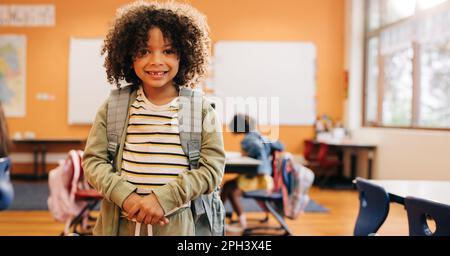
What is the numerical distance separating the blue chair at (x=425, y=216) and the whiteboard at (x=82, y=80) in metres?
5.33

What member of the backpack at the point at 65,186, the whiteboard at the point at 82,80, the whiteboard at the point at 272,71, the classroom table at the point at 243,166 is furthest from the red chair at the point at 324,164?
the backpack at the point at 65,186

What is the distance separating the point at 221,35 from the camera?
20.3 feet

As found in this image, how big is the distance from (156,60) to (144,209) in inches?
11.8

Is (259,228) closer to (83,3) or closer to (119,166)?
(119,166)

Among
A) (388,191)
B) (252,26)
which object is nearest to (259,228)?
(388,191)

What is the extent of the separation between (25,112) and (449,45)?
547cm

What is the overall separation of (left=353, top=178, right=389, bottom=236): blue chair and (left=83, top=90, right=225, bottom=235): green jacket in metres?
0.84

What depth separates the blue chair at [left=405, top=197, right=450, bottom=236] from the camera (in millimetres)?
1126

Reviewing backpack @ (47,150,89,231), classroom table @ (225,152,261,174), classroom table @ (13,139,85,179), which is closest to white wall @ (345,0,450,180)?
classroom table @ (225,152,261,174)

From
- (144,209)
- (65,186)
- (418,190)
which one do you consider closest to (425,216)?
(418,190)

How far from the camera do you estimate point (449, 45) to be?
4078 millimetres

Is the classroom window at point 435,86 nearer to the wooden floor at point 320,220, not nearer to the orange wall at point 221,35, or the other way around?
the wooden floor at point 320,220

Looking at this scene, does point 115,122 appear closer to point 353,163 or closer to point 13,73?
point 353,163

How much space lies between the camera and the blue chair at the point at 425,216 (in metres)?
1.13
